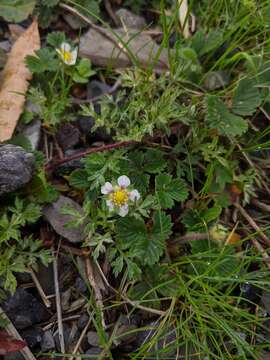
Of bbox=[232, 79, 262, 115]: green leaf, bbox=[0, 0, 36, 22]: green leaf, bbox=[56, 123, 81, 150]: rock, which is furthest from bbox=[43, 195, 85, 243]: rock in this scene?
bbox=[0, 0, 36, 22]: green leaf

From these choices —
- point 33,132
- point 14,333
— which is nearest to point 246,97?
point 33,132

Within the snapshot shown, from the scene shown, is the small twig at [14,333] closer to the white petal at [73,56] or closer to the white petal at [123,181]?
the white petal at [123,181]

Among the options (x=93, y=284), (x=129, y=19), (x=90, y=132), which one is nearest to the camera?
(x=93, y=284)

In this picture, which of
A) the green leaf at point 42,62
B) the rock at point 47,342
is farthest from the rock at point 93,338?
the green leaf at point 42,62

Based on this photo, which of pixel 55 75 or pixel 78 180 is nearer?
pixel 78 180

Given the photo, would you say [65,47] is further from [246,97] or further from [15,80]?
[246,97]

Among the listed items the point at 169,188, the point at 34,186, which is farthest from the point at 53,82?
the point at 169,188

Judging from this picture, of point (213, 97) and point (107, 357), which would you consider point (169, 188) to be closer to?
point (213, 97)
